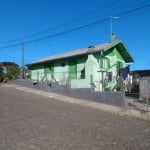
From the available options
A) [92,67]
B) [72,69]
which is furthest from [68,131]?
[72,69]

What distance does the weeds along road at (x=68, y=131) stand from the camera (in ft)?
28.5

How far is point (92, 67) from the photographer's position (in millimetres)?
25156

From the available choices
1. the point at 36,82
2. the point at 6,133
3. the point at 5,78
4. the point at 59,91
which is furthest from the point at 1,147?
the point at 5,78

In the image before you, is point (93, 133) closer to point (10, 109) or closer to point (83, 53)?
point (10, 109)

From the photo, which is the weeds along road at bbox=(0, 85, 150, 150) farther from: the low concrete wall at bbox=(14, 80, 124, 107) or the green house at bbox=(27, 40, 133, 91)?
the green house at bbox=(27, 40, 133, 91)

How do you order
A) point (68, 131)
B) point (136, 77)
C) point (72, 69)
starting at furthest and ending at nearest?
point (136, 77) → point (72, 69) → point (68, 131)

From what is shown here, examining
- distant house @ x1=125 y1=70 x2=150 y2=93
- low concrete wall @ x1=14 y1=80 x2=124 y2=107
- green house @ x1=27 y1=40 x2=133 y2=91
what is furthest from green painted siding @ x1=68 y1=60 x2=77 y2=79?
distant house @ x1=125 y1=70 x2=150 y2=93

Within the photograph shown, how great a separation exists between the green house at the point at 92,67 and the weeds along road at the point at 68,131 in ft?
31.6

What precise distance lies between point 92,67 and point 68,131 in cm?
1486

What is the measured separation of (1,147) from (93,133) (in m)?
3.48

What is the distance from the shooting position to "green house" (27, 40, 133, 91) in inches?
982

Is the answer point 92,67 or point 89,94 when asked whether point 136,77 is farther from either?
point 89,94

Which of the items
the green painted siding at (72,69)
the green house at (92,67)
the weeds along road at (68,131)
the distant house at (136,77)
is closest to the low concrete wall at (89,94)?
the green house at (92,67)

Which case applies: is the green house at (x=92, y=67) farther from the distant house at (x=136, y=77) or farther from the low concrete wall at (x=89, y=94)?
the distant house at (x=136, y=77)
